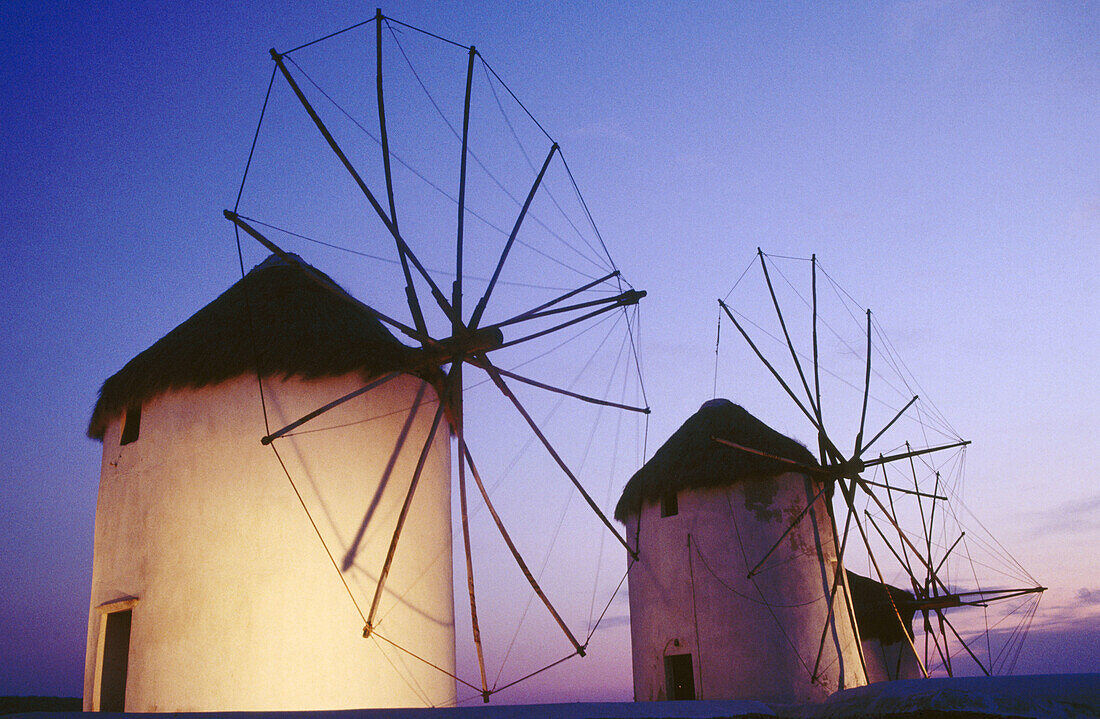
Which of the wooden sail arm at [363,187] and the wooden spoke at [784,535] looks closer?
the wooden sail arm at [363,187]

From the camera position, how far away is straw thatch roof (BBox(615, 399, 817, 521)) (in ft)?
51.5

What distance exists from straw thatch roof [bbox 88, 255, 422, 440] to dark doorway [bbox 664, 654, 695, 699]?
27.2ft

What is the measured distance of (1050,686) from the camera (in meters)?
6.88

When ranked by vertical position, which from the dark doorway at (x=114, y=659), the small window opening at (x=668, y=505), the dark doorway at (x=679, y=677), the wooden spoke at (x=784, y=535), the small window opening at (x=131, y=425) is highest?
the small window opening at (x=131, y=425)

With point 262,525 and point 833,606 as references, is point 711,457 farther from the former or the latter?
point 262,525

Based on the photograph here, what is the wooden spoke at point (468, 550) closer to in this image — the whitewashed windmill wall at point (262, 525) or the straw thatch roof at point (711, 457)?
the whitewashed windmill wall at point (262, 525)

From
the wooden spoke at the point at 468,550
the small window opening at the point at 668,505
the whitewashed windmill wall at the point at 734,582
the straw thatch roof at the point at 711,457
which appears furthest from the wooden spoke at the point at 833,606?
the wooden spoke at the point at 468,550

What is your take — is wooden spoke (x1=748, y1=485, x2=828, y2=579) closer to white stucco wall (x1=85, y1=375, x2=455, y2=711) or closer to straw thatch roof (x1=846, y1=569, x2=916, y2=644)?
straw thatch roof (x1=846, y1=569, x2=916, y2=644)

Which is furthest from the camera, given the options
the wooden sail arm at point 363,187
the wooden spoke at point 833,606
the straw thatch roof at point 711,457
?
the straw thatch roof at point 711,457

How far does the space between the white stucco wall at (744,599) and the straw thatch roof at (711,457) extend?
31 centimetres

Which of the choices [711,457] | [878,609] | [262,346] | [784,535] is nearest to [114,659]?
[262,346]

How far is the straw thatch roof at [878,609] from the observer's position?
19.0 meters

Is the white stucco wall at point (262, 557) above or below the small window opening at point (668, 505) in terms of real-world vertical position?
below

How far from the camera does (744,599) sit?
14.9 m
